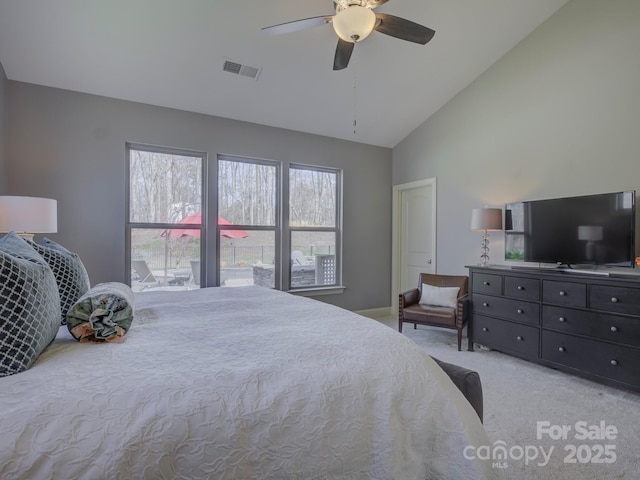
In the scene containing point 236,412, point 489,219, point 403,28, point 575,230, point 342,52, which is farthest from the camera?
point 489,219

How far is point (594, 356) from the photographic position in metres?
2.62

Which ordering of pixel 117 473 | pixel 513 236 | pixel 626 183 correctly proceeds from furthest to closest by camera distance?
pixel 513 236 → pixel 626 183 → pixel 117 473

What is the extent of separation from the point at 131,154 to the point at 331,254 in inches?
110

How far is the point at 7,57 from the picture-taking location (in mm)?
2881

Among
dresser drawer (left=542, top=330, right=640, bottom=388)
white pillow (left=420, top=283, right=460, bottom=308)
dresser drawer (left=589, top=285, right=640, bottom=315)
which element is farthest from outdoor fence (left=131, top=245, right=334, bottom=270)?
dresser drawer (left=589, top=285, right=640, bottom=315)

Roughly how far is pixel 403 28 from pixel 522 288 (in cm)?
252

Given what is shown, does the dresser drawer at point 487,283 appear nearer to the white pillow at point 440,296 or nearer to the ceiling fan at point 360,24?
the white pillow at point 440,296

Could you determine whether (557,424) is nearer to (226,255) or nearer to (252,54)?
(226,255)

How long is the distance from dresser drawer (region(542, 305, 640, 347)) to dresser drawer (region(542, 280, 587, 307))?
0.20 ft

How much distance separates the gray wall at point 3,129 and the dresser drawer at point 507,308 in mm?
4759

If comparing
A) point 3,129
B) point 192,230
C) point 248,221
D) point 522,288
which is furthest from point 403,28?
Result: point 3,129

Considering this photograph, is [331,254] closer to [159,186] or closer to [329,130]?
[329,130]

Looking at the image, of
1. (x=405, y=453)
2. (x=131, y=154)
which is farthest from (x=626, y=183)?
(x=131, y=154)

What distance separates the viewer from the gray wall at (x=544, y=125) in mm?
2891
